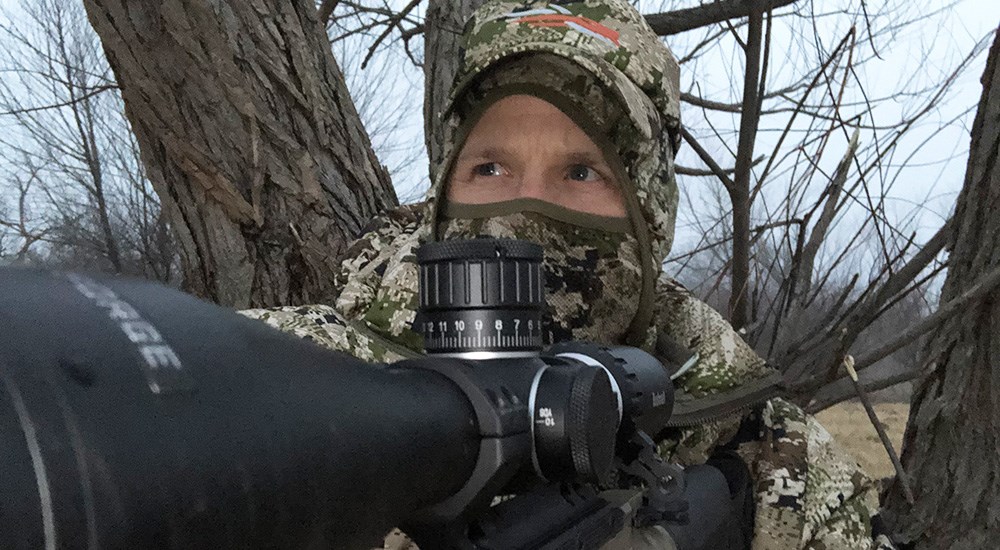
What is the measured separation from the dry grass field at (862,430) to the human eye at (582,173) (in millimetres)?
3515

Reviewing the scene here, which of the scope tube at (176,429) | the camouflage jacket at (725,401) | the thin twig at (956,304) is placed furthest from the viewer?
the thin twig at (956,304)

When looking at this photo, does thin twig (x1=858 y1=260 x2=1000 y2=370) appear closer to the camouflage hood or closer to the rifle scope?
the camouflage hood

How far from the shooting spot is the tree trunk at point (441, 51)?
2.12 metres

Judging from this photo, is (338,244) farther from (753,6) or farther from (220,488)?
(220,488)

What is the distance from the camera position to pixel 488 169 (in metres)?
1.24

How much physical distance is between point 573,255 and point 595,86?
253 millimetres

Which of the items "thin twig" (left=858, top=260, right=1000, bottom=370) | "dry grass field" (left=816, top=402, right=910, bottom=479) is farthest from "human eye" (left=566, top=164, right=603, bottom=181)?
"dry grass field" (left=816, top=402, right=910, bottom=479)

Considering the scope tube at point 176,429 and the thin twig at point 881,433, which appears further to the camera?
the thin twig at point 881,433

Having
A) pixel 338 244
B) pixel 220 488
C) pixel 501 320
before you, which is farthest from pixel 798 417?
pixel 220 488

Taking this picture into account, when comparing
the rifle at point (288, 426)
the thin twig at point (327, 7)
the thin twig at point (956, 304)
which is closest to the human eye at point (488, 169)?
the rifle at point (288, 426)

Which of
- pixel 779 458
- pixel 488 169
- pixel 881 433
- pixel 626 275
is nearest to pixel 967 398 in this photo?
pixel 881 433

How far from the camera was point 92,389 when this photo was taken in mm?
302

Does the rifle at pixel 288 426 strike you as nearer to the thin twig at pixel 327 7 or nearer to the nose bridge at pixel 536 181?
the nose bridge at pixel 536 181

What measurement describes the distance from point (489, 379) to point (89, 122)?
622 cm
